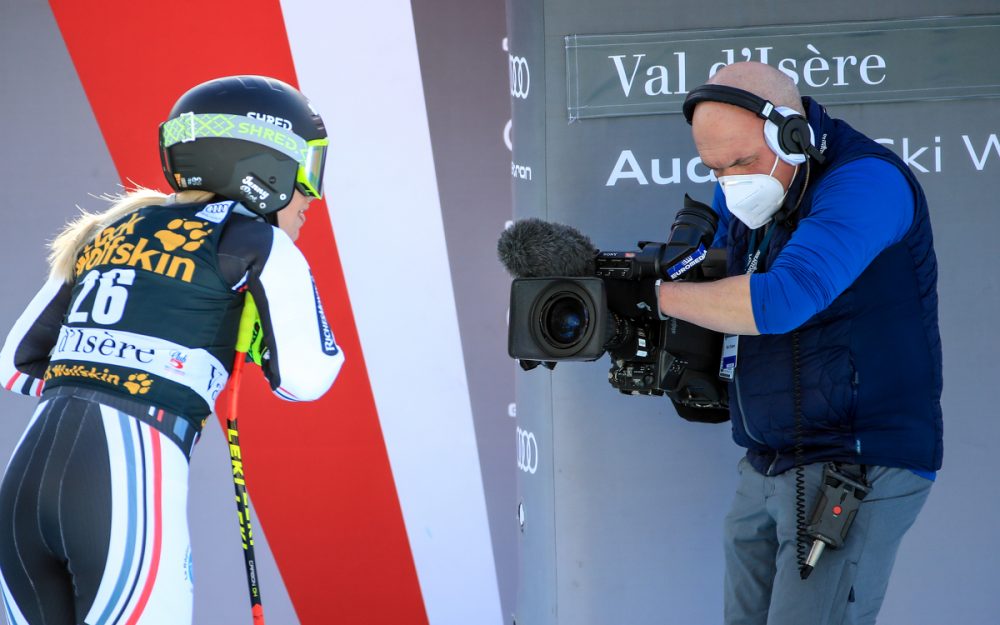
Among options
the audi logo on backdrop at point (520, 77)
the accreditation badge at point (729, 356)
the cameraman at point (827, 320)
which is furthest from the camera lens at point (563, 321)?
the audi logo on backdrop at point (520, 77)

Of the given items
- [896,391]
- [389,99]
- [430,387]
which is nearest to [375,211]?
[389,99]

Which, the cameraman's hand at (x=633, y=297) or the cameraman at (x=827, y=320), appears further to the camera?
the cameraman's hand at (x=633, y=297)

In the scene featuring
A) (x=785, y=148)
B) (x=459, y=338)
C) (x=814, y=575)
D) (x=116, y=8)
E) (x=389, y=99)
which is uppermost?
(x=116, y=8)

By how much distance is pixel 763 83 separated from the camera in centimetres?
217

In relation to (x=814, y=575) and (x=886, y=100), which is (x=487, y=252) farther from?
(x=814, y=575)

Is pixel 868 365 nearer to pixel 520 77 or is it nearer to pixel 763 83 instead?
pixel 763 83

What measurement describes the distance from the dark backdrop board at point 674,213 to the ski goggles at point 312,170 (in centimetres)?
88

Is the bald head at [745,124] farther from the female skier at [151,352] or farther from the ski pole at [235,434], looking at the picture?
the ski pole at [235,434]

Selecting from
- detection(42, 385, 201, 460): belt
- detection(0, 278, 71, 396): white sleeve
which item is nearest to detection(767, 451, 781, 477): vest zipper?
→ detection(42, 385, 201, 460): belt

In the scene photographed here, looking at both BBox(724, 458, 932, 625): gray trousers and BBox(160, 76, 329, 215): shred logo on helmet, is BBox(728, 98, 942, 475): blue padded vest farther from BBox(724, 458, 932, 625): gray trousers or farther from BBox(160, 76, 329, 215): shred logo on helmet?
BBox(160, 76, 329, 215): shred logo on helmet

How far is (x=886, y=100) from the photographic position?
2902 millimetres

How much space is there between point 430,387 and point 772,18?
1.52 m

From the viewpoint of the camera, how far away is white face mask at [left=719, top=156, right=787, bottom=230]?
2176 mm

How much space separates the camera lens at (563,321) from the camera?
2283 mm
